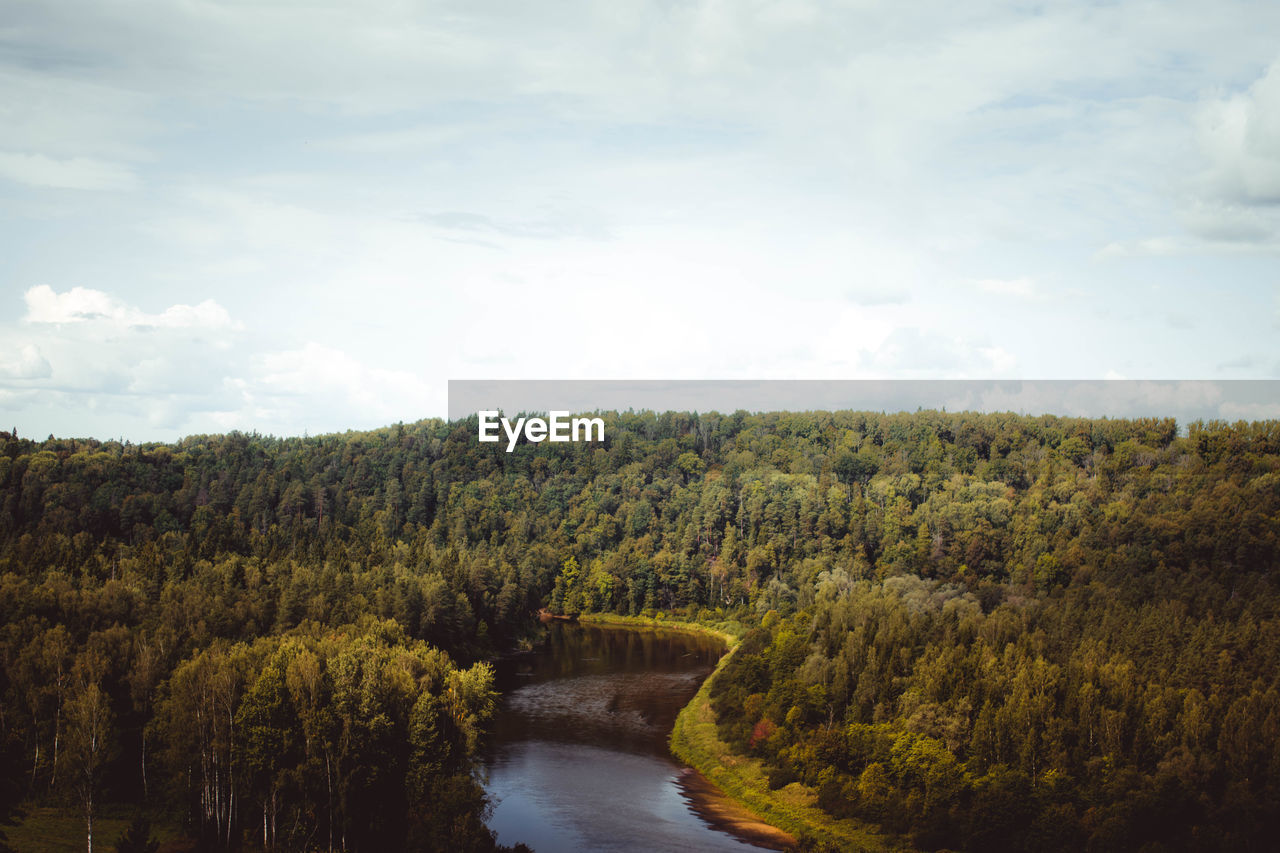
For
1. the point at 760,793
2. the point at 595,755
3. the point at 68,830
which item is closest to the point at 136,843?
the point at 68,830

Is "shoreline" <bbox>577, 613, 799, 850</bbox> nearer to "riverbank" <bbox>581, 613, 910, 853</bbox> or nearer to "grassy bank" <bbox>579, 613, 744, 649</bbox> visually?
"riverbank" <bbox>581, 613, 910, 853</bbox>

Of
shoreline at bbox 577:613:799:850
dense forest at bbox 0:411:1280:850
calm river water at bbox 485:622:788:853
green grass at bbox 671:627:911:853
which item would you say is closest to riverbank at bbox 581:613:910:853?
green grass at bbox 671:627:911:853

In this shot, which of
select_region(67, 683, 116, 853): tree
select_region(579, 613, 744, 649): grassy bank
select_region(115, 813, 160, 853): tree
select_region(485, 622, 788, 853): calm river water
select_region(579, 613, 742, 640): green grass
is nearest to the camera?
select_region(115, 813, 160, 853): tree

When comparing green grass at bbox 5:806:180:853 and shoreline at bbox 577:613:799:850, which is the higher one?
green grass at bbox 5:806:180:853

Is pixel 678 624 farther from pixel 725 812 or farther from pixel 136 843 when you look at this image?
pixel 136 843

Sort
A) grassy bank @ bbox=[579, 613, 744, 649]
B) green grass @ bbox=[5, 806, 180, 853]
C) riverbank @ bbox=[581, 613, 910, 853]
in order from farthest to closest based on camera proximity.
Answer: grassy bank @ bbox=[579, 613, 744, 649]
riverbank @ bbox=[581, 613, 910, 853]
green grass @ bbox=[5, 806, 180, 853]

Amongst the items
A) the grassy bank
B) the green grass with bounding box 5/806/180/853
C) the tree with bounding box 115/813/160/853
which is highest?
the tree with bounding box 115/813/160/853

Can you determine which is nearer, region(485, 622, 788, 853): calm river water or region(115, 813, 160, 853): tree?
region(115, 813, 160, 853): tree
